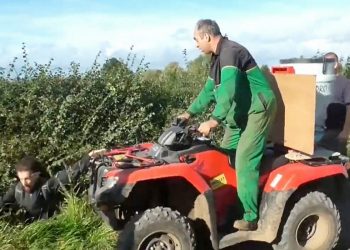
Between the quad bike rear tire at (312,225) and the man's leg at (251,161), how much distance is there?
36 centimetres

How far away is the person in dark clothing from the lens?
6.54 m

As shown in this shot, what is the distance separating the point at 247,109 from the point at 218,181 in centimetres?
75

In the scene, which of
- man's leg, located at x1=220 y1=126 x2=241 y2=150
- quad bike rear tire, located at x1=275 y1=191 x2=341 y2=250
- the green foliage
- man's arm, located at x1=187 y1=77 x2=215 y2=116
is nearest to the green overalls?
man's leg, located at x1=220 y1=126 x2=241 y2=150

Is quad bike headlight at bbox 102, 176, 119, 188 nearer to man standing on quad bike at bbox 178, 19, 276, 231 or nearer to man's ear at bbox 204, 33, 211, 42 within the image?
man standing on quad bike at bbox 178, 19, 276, 231

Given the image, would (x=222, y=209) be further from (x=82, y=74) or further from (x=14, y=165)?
(x=82, y=74)

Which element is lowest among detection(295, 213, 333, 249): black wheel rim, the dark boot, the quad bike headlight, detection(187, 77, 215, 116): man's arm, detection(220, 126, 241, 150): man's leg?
detection(295, 213, 333, 249): black wheel rim

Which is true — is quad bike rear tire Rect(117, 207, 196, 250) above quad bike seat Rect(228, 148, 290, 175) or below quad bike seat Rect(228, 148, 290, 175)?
below

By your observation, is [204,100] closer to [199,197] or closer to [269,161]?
[269,161]

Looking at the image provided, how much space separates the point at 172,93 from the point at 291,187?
402 centimetres

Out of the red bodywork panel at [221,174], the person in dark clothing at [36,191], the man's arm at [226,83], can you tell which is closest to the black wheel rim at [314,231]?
the red bodywork panel at [221,174]

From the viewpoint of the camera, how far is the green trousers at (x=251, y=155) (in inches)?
219

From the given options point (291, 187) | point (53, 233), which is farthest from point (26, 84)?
point (291, 187)

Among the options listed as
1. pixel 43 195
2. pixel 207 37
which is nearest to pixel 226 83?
pixel 207 37

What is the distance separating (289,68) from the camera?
7020 millimetres
